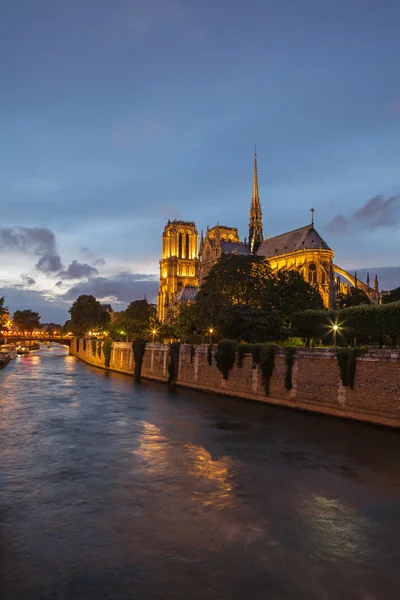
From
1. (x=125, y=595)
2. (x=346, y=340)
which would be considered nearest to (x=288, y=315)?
(x=346, y=340)

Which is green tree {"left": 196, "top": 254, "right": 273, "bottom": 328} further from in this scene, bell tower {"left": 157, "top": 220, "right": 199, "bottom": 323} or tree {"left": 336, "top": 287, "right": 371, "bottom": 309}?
bell tower {"left": 157, "top": 220, "right": 199, "bottom": 323}

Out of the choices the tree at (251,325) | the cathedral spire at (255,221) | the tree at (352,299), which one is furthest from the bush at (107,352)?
the cathedral spire at (255,221)

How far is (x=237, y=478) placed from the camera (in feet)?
55.1

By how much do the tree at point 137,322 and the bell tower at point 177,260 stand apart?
1492 inches

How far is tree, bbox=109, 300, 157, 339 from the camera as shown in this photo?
280 feet

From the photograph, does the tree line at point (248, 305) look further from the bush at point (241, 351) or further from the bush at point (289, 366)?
the bush at point (289, 366)

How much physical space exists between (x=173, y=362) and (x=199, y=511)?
3429 cm

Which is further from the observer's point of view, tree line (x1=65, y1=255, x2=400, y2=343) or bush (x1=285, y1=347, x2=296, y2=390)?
tree line (x1=65, y1=255, x2=400, y2=343)

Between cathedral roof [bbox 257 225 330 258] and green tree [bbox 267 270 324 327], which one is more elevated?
cathedral roof [bbox 257 225 330 258]

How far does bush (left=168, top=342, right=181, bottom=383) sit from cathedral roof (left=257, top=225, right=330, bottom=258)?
4854 centimetres

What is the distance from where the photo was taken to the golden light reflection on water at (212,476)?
14.5m

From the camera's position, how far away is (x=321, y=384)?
94.5 feet

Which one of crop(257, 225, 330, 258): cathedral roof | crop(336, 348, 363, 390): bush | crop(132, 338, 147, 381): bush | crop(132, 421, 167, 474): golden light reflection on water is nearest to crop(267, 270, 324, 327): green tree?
crop(132, 338, 147, 381): bush

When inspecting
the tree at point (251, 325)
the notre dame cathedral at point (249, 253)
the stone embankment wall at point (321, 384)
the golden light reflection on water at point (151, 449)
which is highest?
the notre dame cathedral at point (249, 253)
